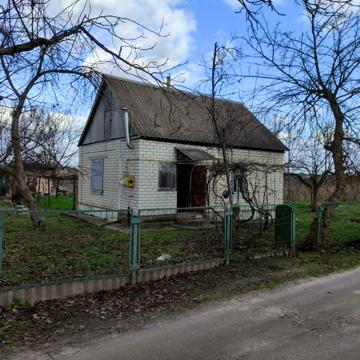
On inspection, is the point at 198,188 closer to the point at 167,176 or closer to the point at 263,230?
the point at 167,176

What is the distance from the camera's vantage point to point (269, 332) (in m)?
5.09

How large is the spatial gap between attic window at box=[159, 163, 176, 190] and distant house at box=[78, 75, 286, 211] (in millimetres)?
36

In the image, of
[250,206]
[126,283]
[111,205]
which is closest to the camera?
[126,283]

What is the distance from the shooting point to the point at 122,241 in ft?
24.5

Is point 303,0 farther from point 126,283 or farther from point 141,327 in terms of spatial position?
point 126,283

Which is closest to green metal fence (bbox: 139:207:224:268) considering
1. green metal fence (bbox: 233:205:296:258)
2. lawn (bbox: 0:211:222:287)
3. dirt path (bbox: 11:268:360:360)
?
lawn (bbox: 0:211:222:287)

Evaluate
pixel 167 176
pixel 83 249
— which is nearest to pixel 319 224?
pixel 83 249

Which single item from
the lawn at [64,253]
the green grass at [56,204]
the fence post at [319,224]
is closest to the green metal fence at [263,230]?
the fence post at [319,224]

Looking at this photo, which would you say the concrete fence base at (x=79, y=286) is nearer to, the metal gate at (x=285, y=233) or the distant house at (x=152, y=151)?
the metal gate at (x=285, y=233)

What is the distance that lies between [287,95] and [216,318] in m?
7.33

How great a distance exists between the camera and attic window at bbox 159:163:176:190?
16016mm

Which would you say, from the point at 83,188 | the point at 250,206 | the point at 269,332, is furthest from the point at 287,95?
the point at 83,188

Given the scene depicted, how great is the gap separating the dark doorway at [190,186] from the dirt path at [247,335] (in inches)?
414

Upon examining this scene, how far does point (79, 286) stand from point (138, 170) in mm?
9126
